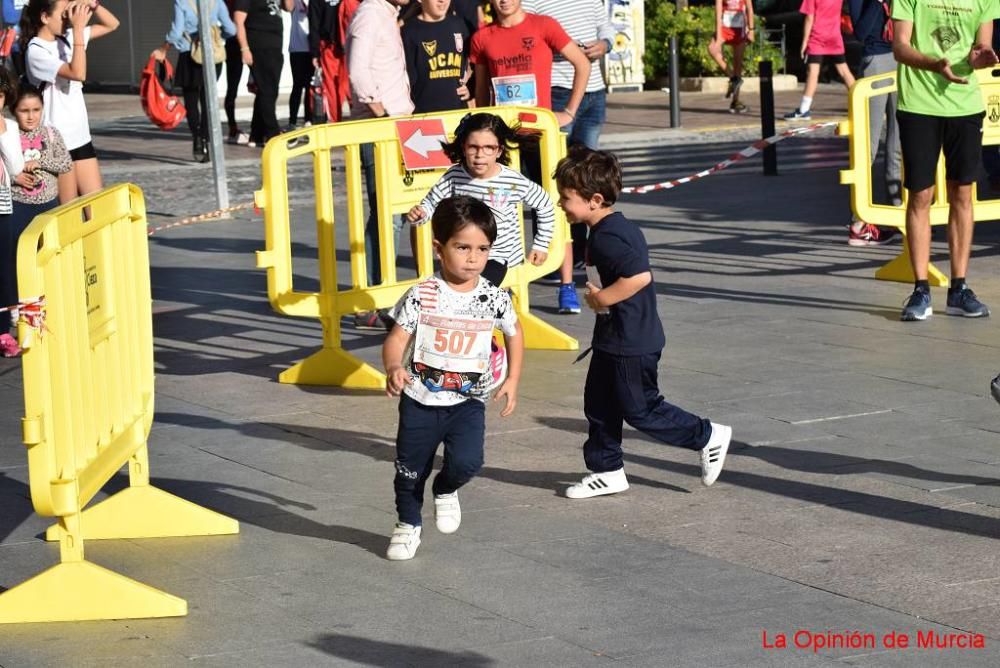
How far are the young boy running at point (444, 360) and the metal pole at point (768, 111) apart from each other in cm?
1170

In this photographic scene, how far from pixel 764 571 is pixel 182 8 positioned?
15.8m

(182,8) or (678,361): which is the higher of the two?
(182,8)

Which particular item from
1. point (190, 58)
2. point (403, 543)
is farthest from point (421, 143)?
point (190, 58)

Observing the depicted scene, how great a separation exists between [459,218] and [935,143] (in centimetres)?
496

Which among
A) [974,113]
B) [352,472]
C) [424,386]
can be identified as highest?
[974,113]

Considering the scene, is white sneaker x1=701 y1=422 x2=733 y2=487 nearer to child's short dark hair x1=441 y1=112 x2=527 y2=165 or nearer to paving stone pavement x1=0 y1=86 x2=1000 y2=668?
paving stone pavement x1=0 y1=86 x2=1000 y2=668

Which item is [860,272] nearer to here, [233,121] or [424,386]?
[424,386]

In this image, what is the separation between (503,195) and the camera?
8.31 m

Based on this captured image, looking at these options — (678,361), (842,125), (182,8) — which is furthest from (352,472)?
(182,8)

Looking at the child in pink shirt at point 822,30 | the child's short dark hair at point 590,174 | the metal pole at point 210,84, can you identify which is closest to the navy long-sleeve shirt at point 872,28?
the metal pole at point 210,84

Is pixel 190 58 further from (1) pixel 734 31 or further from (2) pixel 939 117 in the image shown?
(2) pixel 939 117

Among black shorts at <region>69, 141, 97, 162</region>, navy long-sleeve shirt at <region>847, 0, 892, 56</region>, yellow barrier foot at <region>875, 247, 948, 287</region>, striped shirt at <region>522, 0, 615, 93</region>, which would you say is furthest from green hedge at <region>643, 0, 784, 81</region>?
black shorts at <region>69, 141, 97, 162</region>

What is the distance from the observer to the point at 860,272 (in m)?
11.7

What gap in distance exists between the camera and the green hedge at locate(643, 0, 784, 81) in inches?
1104
